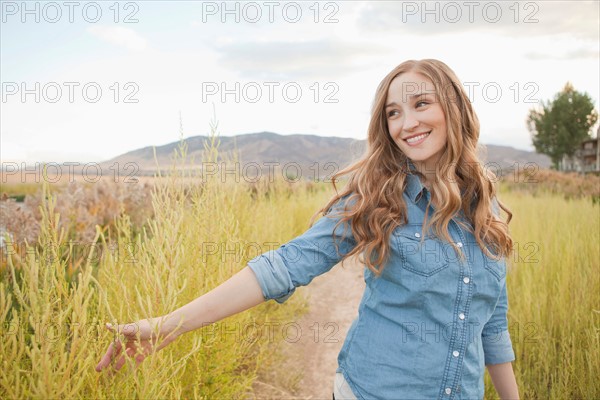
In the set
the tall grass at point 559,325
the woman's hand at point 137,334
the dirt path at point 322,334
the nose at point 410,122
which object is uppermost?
the nose at point 410,122

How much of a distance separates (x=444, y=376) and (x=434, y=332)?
5.7 inches

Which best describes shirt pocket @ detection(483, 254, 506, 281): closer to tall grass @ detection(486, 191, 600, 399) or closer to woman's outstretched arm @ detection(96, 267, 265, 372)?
woman's outstretched arm @ detection(96, 267, 265, 372)

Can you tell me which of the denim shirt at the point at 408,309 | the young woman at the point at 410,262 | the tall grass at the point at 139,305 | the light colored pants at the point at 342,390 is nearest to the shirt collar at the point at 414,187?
the young woman at the point at 410,262

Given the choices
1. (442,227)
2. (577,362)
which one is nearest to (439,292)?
(442,227)

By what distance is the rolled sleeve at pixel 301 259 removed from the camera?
1415mm

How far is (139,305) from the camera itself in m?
2.33

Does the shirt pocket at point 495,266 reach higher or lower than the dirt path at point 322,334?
higher

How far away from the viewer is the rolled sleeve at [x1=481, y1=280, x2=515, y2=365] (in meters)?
1.82

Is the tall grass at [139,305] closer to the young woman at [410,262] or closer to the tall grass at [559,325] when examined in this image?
the young woman at [410,262]

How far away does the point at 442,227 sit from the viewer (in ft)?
5.41

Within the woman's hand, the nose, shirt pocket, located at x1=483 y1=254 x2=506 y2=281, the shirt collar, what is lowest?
the woman's hand

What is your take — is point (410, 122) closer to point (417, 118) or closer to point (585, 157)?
point (417, 118)

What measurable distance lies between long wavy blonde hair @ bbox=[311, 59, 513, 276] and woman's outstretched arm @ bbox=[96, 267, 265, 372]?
0.38 m

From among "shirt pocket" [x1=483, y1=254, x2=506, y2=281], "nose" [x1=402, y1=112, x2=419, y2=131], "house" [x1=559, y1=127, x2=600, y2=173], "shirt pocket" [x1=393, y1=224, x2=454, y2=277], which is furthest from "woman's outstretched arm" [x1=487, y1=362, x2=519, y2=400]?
"house" [x1=559, y1=127, x2=600, y2=173]
